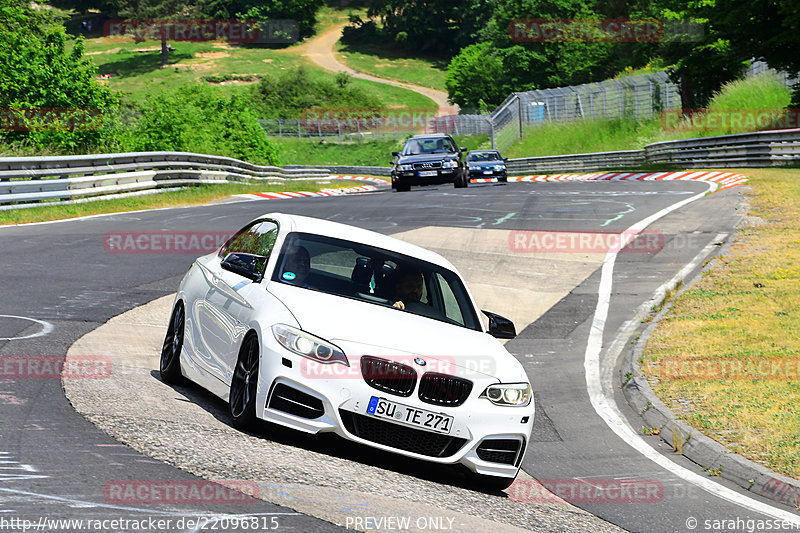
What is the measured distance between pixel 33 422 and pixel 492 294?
33.6ft

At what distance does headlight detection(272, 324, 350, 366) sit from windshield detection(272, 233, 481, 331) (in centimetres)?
89

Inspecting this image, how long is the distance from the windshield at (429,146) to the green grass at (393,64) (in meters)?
105

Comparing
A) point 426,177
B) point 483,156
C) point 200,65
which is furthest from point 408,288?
point 200,65

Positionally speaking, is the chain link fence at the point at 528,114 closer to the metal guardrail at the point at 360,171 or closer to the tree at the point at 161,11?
the metal guardrail at the point at 360,171

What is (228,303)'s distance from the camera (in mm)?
7594

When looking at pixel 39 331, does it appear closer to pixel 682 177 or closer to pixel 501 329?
pixel 501 329

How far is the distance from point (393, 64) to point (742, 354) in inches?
5542

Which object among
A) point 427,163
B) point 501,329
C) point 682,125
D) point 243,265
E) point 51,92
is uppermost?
point 51,92

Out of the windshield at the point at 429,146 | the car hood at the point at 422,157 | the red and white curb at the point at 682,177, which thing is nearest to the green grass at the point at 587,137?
the red and white curb at the point at 682,177

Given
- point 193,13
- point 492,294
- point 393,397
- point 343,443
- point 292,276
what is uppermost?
point 193,13

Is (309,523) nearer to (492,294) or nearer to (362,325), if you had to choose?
(362,325)

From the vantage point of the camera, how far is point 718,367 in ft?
36.3

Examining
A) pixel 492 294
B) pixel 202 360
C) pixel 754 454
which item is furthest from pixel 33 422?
pixel 492 294

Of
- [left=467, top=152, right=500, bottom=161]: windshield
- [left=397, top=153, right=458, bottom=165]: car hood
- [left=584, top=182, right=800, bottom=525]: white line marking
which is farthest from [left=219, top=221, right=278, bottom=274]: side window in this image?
[left=467, top=152, right=500, bottom=161]: windshield
